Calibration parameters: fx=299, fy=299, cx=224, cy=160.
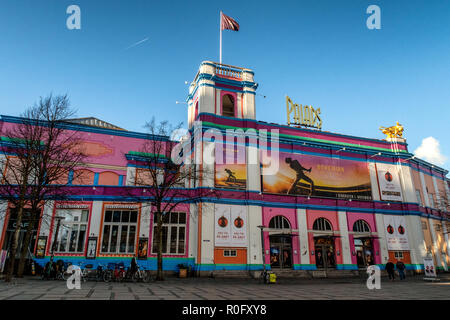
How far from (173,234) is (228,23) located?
2281 cm

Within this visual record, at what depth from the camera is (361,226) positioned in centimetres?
3222

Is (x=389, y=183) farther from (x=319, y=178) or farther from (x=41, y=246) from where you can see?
(x=41, y=246)

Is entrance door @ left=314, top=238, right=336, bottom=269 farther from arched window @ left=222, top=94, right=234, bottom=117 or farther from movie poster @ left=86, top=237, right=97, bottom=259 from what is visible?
movie poster @ left=86, top=237, right=97, bottom=259

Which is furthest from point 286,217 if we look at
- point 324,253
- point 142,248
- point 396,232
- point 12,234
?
point 12,234

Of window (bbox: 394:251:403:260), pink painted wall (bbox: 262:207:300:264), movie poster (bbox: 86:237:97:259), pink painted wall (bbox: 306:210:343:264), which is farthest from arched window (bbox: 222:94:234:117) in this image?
window (bbox: 394:251:403:260)

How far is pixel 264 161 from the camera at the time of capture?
3031 centimetres

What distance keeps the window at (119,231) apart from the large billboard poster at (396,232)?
2642 cm

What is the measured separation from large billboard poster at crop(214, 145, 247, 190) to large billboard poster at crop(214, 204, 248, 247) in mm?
2161

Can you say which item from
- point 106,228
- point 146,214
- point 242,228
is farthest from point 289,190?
point 106,228

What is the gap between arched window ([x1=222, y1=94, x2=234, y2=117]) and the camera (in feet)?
106

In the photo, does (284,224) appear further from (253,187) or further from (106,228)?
(106,228)

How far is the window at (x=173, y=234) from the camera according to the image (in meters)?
26.0

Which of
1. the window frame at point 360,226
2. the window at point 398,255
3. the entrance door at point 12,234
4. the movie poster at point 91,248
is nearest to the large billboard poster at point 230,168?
the movie poster at point 91,248

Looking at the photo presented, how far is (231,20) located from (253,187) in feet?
60.3
